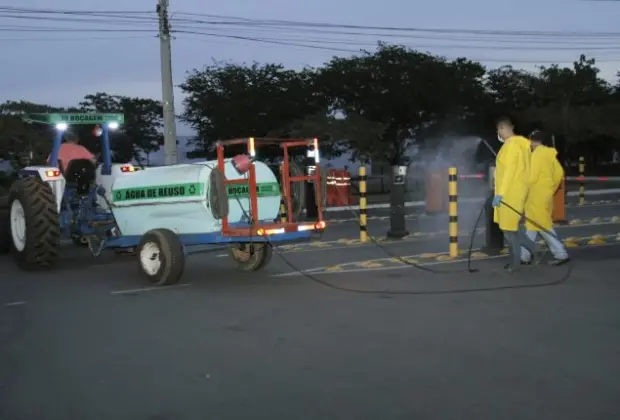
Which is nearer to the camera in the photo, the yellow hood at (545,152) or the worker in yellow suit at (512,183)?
the worker in yellow suit at (512,183)

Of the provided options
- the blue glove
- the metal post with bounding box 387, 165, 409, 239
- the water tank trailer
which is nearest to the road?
the water tank trailer

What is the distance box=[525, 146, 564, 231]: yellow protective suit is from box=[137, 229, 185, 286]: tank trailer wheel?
451 cm

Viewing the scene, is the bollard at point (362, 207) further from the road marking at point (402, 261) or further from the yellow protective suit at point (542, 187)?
the yellow protective suit at point (542, 187)

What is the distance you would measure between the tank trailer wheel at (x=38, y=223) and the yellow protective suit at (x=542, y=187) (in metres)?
6.41

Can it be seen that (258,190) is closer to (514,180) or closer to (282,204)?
(282,204)

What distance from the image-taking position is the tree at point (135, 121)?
55.3 m

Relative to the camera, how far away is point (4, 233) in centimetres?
1252

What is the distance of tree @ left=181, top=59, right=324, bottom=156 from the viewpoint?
37250mm

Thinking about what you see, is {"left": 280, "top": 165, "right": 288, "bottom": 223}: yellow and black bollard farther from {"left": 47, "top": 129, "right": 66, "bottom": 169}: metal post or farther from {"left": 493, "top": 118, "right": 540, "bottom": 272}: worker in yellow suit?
{"left": 47, "top": 129, "right": 66, "bottom": 169}: metal post

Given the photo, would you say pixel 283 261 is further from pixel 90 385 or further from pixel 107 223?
pixel 90 385

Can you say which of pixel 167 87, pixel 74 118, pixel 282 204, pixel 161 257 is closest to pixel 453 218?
pixel 282 204

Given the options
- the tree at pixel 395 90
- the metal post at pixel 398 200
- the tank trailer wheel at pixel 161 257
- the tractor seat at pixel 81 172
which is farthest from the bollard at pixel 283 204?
the tree at pixel 395 90

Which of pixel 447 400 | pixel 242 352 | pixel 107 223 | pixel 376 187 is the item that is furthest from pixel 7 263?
pixel 376 187

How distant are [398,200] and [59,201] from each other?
583cm
